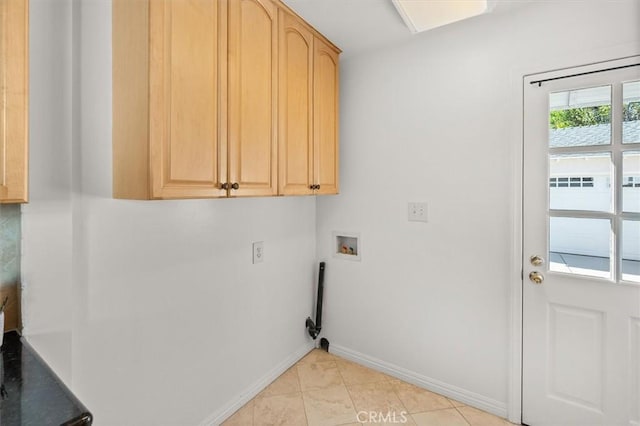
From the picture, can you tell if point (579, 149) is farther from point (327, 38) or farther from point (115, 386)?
point (115, 386)

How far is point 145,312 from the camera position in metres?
1.34

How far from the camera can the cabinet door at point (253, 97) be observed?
1335mm

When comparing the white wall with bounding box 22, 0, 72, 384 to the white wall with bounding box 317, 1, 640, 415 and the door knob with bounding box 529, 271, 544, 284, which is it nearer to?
the white wall with bounding box 317, 1, 640, 415

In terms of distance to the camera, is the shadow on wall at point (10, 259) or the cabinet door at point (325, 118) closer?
the shadow on wall at point (10, 259)

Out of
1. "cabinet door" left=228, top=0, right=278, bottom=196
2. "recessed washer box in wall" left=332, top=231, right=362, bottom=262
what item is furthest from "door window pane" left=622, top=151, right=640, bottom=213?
"cabinet door" left=228, top=0, right=278, bottom=196

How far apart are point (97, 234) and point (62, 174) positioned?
9.8 inches

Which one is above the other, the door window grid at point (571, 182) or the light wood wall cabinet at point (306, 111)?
the light wood wall cabinet at point (306, 111)

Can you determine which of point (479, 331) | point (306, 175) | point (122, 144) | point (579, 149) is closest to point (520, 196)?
point (579, 149)

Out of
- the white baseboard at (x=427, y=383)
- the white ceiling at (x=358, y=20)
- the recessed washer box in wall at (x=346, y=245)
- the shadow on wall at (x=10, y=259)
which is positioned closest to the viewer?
the shadow on wall at (x=10, y=259)

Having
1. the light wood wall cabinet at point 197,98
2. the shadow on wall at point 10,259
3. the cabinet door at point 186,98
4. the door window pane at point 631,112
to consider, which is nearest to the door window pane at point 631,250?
the door window pane at point 631,112

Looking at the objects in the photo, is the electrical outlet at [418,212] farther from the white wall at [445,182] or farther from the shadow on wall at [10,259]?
the shadow on wall at [10,259]

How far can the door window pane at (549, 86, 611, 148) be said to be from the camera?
148cm

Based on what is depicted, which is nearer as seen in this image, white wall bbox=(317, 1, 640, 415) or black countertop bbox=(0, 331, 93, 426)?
black countertop bbox=(0, 331, 93, 426)

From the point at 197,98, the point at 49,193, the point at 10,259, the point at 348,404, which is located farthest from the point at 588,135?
the point at 10,259
